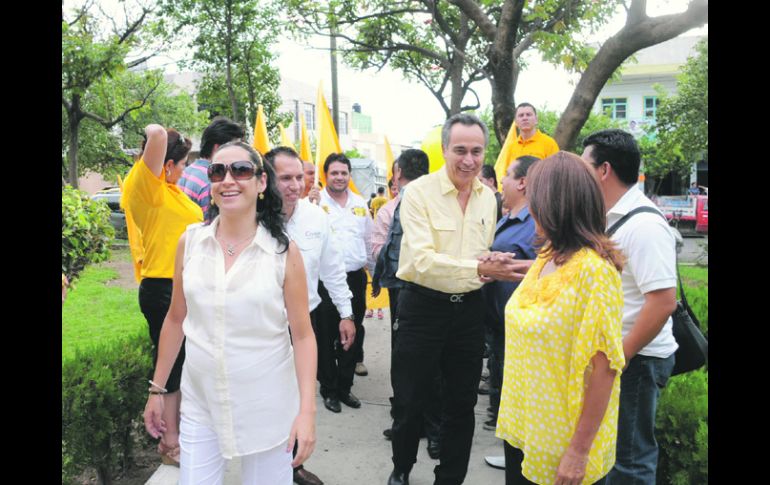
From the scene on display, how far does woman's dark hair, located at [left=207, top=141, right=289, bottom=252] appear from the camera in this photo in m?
2.39

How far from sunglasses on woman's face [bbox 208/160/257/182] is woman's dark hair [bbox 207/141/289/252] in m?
0.06

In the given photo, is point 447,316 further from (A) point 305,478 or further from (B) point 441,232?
(A) point 305,478

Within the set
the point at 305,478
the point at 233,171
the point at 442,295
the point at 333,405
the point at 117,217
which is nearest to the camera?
the point at 233,171

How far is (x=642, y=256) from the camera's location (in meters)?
2.46

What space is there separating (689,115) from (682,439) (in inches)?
924

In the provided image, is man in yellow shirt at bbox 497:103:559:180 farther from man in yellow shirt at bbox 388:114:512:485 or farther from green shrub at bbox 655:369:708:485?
green shrub at bbox 655:369:708:485

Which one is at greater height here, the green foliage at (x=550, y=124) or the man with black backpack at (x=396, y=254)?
the green foliage at (x=550, y=124)

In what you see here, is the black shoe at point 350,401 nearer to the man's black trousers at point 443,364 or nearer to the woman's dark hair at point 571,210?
the man's black trousers at point 443,364

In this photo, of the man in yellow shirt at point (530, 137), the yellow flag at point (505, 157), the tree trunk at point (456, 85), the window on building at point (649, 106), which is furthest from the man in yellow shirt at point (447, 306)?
the window on building at point (649, 106)

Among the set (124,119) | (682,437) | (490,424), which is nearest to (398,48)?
(490,424)

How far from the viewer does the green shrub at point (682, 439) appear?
2.99 metres

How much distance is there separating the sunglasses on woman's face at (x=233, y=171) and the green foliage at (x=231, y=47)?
13135 millimetres

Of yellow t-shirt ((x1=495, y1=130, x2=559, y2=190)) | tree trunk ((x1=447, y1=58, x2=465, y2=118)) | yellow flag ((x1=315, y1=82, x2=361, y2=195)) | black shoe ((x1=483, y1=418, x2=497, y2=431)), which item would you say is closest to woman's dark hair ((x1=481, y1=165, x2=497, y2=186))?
yellow t-shirt ((x1=495, y1=130, x2=559, y2=190))

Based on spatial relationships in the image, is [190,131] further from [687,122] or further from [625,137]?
[625,137]
